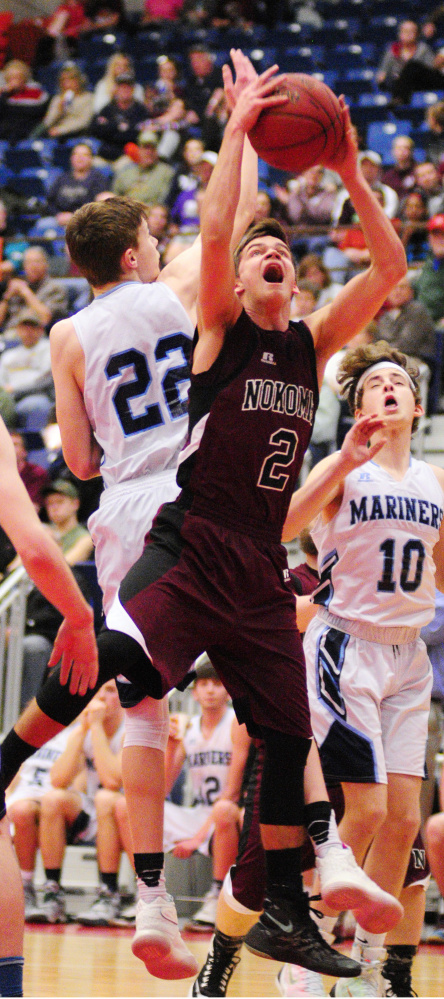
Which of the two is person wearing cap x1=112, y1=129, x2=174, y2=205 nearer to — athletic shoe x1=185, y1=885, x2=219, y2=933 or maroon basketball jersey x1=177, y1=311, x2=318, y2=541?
athletic shoe x1=185, y1=885, x2=219, y2=933

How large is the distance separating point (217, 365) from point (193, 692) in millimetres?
4805

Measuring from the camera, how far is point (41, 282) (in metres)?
12.0

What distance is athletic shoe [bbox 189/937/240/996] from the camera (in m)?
4.27

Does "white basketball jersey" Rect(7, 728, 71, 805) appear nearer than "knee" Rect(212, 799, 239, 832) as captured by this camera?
No

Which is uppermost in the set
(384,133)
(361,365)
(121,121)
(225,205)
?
(121,121)

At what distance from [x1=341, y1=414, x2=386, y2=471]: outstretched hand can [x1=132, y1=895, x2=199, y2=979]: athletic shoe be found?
1.50 metres

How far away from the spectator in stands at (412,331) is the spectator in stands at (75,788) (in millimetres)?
3603

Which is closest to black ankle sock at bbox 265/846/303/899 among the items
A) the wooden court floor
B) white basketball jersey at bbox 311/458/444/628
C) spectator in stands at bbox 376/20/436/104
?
white basketball jersey at bbox 311/458/444/628

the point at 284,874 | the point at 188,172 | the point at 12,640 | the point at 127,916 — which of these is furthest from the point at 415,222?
the point at 284,874

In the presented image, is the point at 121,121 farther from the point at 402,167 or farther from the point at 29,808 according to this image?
the point at 29,808

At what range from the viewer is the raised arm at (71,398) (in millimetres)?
3852

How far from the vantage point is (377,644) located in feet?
13.9

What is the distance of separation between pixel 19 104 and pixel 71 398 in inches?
560

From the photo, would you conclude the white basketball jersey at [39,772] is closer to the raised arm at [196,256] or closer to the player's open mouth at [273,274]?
the raised arm at [196,256]
